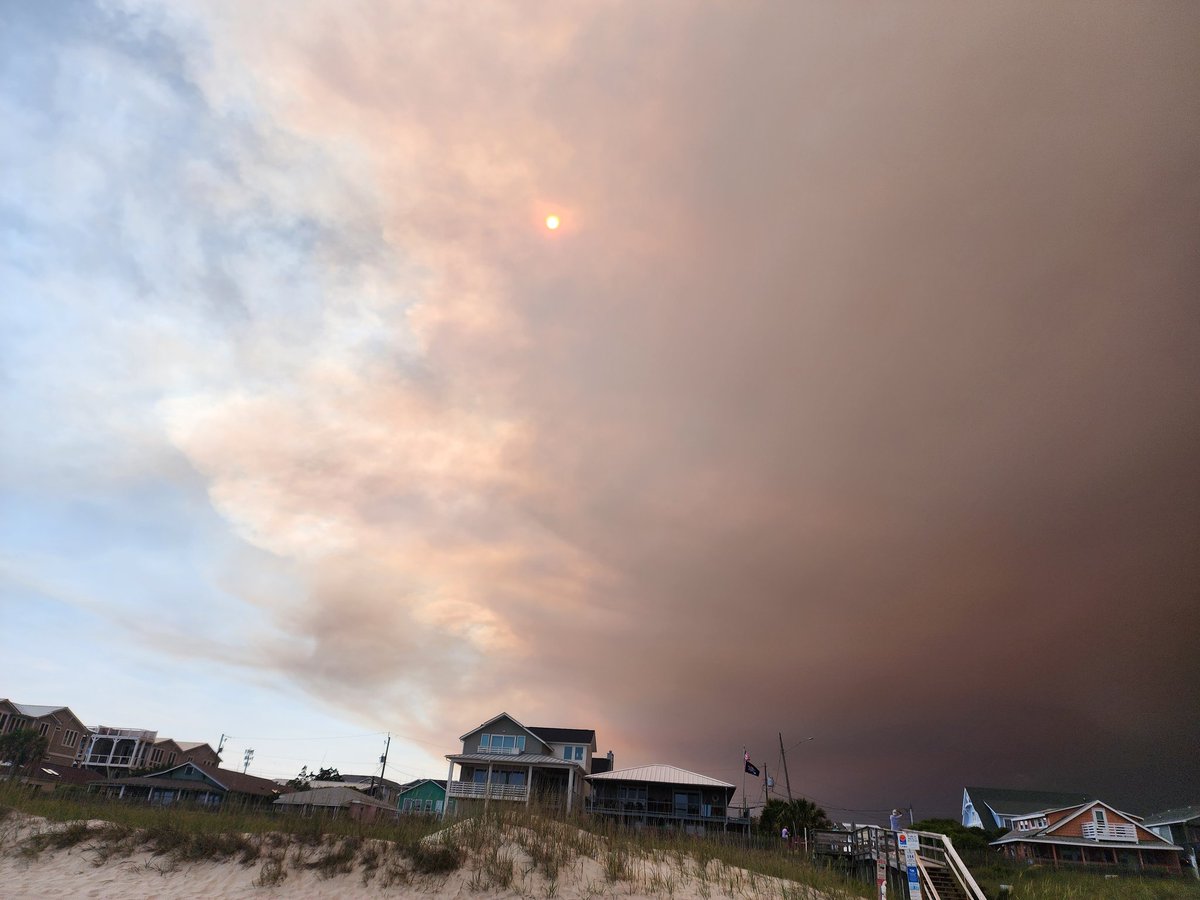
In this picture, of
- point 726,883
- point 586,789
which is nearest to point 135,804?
point 726,883

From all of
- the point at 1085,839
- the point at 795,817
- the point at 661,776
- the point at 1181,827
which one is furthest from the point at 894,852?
the point at 1181,827

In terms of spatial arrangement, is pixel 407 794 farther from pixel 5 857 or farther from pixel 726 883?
pixel 726 883

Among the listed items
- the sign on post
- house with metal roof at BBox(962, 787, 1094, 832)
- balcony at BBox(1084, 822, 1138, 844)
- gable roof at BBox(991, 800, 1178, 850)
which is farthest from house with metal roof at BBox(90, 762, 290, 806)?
house with metal roof at BBox(962, 787, 1094, 832)

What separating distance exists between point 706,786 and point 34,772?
63330 millimetres

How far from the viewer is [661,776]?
53875 millimetres

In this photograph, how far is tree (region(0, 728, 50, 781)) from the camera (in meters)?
65.4

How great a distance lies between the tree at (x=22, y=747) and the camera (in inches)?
2576

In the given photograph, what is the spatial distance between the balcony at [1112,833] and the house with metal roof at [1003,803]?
1436 centimetres

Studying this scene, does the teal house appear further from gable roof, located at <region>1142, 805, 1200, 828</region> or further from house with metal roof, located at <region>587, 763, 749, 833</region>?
gable roof, located at <region>1142, 805, 1200, 828</region>

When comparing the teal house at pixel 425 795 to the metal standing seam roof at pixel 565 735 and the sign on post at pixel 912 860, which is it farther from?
the sign on post at pixel 912 860

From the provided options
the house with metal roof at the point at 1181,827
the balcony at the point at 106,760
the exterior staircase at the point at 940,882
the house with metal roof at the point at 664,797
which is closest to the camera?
the exterior staircase at the point at 940,882

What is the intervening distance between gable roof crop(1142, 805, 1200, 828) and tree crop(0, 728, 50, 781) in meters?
109

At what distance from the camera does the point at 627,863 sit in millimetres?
21391

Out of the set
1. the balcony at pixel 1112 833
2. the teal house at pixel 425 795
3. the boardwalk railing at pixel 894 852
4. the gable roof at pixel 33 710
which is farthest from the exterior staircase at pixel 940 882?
the gable roof at pixel 33 710
